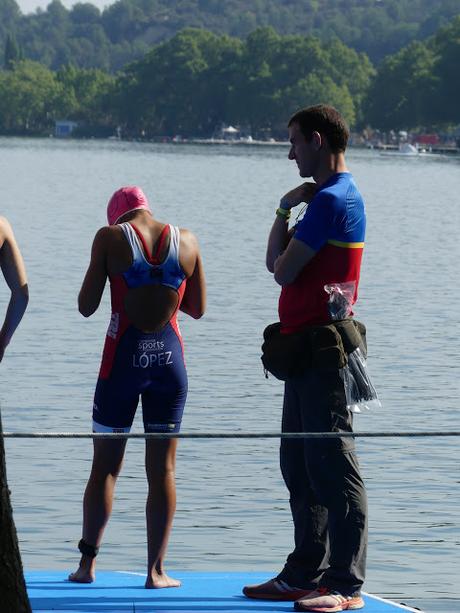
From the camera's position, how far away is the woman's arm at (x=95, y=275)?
682 cm

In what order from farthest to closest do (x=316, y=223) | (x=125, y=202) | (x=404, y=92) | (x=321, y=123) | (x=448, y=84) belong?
(x=404, y=92)
(x=448, y=84)
(x=125, y=202)
(x=321, y=123)
(x=316, y=223)

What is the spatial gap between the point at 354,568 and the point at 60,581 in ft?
4.22

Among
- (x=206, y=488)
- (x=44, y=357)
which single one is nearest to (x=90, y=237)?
(x=44, y=357)

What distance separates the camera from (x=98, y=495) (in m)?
6.95

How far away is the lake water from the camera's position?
10.5 metres

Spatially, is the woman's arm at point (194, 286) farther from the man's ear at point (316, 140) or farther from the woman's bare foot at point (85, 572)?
the woman's bare foot at point (85, 572)

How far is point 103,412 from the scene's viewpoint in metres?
6.90

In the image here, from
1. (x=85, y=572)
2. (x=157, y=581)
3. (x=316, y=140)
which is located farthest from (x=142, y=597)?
(x=316, y=140)

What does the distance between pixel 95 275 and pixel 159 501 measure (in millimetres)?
995

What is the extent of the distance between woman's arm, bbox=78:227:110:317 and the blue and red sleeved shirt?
77cm

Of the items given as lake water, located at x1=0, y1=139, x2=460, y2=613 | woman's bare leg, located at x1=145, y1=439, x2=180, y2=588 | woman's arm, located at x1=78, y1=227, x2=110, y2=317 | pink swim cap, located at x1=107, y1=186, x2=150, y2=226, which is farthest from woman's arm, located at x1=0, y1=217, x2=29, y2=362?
lake water, located at x1=0, y1=139, x2=460, y2=613

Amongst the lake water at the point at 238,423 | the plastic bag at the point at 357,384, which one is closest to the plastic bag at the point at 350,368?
the plastic bag at the point at 357,384

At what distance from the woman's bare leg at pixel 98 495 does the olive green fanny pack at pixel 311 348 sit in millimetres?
751

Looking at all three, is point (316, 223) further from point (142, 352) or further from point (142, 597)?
point (142, 597)
